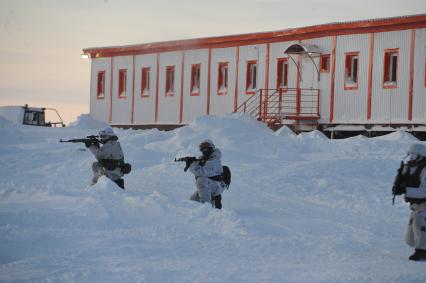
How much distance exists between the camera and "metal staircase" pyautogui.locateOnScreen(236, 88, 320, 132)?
33062mm

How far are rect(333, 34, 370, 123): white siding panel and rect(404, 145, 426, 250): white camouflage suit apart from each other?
2029 cm

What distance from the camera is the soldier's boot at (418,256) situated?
1057 centimetres

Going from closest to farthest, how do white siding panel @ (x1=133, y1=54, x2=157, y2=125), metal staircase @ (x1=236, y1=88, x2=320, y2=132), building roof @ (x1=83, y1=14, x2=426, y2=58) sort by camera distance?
building roof @ (x1=83, y1=14, x2=426, y2=58) < metal staircase @ (x1=236, y1=88, x2=320, y2=132) < white siding panel @ (x1=133, y1=54, x2=157, y2=125)

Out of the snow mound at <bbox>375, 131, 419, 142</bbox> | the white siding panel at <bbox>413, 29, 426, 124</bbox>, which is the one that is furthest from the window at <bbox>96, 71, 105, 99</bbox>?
the snow mound at <bbox>375, 131, 419, 142</bbox>

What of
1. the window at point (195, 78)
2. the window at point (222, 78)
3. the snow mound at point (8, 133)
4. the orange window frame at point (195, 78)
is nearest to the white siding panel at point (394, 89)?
the window at point (222, 78)

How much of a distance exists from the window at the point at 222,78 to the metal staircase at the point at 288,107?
1894 millimetres

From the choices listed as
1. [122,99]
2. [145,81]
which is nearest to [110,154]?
[145,81]

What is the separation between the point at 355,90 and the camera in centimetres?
3155

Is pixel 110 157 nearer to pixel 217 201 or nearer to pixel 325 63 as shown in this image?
pixel 217 201

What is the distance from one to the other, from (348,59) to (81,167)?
41.7 ft

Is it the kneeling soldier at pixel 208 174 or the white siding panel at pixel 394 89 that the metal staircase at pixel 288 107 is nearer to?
the white siding panel at pixel 394 89

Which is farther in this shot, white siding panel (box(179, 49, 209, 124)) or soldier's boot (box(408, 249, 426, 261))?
white siding panel (box(179, 49, 209, 124))

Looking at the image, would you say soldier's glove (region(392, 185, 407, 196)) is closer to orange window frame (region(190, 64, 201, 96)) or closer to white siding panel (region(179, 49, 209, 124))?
white siding panel (region(179, 49, 209, 124))

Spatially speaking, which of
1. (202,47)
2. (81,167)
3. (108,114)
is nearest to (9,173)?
(81,167)
